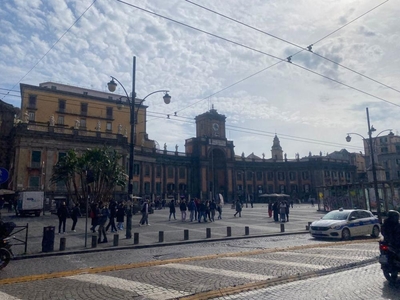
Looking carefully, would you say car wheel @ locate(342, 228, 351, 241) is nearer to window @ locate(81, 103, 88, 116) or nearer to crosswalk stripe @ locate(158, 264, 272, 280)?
crosswalk stripe @ locate(158, 264, 272, 280)

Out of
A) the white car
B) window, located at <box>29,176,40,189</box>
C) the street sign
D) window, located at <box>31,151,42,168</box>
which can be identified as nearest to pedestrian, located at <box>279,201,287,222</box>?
the white car

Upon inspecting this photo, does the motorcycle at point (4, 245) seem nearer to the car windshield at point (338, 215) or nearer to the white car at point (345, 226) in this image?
the white car at point (345, 226)

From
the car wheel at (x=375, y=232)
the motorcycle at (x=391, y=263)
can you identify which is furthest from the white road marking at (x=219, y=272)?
the car wheel at (x=375, y=232)

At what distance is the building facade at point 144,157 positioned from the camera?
42.4m

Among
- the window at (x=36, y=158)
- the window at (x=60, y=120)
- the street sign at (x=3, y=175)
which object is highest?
the window at (x=60, y=120)

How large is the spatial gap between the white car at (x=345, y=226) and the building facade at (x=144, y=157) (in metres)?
34.7

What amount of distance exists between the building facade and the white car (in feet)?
114

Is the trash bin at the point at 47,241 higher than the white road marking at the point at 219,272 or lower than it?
higher

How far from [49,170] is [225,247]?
36.2 meters

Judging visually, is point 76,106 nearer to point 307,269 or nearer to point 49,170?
point 49,170

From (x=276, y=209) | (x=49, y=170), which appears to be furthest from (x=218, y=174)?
(x=276, y=209)

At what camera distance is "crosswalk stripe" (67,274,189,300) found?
6430 millimetres

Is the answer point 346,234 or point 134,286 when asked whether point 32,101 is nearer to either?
point 346,234

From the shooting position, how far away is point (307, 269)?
860 cm
